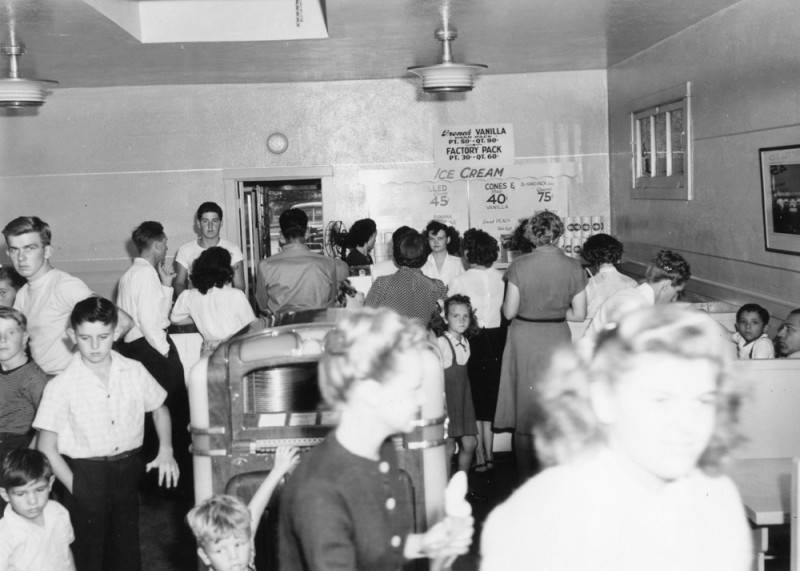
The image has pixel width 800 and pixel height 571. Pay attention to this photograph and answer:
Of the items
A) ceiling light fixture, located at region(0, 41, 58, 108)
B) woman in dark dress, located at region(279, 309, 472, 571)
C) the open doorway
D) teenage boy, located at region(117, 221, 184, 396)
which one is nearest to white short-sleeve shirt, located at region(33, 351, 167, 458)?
woman in dark dress, located at region(279, 309, 472, 571)

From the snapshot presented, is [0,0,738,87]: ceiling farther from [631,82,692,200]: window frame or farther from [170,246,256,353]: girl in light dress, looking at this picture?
[170,246,256,353]: girl in light dress

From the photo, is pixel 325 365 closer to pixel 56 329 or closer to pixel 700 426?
pixel 700 426

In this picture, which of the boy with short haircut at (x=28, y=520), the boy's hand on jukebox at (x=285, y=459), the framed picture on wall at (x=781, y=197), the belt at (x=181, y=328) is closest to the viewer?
the boy's hand on jukebox at (x=285, y=459)

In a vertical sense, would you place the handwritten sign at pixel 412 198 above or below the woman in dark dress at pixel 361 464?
above

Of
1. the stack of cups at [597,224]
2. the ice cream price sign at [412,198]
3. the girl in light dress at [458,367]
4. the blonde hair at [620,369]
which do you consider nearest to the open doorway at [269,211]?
the ice cream price sign at [412,198]

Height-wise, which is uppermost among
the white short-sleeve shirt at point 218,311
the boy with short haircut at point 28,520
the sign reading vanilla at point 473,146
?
the sign reading vanilla at point 473,146

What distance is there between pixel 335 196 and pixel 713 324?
8.12m

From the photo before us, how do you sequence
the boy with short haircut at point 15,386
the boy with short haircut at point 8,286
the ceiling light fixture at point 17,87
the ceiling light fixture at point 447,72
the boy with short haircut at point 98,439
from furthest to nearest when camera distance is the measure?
the ceiling light fixture at point 17,87 → the ceiling light fixture at point 447,72 → the boy with short haircut at point 8,286 → the boy with short haircut at point 15,386 → the boy with short haircut at point 98,439

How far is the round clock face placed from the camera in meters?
9.69

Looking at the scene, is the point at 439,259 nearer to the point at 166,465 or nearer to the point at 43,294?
Answer: the point at 43,294

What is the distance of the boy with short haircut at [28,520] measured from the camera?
3697 millimetres

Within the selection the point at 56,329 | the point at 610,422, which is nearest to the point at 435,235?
the point at 56,329

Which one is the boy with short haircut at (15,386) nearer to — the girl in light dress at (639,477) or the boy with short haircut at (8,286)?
the boy with short haircut at (8,286)

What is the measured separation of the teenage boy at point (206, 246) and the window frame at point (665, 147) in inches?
131
